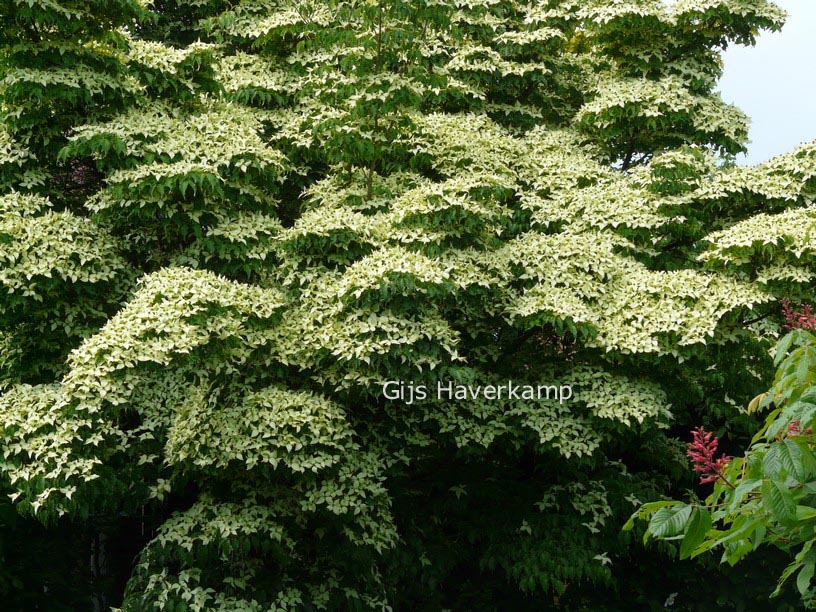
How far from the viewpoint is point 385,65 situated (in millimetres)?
7613

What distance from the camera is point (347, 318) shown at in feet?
20.5

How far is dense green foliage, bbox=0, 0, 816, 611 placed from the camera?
6164mm

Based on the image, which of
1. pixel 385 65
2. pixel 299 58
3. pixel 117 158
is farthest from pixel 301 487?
pixel 299 58

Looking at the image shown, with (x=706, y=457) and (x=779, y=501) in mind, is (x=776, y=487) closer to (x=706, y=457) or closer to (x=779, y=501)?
(x=779, y=501)

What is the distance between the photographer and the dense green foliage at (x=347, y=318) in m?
6.16

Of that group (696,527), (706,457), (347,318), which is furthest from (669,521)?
(347,318)

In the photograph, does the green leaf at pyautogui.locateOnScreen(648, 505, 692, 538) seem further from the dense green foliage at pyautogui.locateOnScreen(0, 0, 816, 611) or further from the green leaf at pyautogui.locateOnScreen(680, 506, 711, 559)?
the dense green foliage at pyautogui.locateOnScreen(0, 0, 816, 611)

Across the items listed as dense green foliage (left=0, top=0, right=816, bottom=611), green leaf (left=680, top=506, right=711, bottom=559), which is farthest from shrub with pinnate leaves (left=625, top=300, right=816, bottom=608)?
dense green foliage (left=0, top=0, right=816, bottom=611)

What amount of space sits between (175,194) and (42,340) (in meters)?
1.68

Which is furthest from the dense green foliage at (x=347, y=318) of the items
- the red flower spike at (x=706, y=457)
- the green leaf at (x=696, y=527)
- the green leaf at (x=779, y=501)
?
the green leaf at (x=779, y=501)

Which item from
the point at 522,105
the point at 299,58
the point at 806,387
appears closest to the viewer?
the point at 806,387

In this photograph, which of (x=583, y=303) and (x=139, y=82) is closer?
(x=583, y=303)

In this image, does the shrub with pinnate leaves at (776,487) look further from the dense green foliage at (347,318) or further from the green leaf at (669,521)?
the dense green foliage at (347,318)

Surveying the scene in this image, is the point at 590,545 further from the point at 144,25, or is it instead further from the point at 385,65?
the point at 144,25
